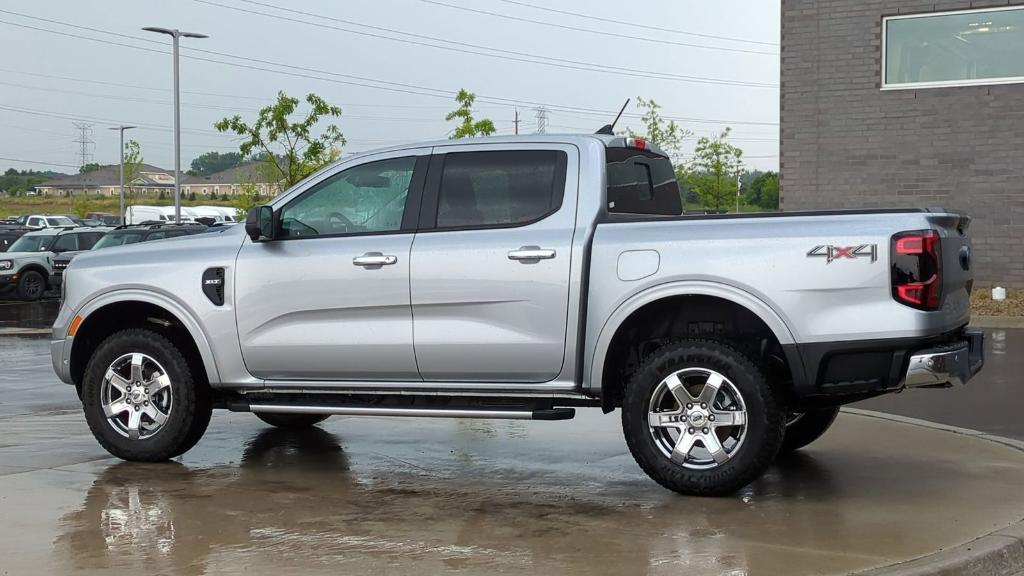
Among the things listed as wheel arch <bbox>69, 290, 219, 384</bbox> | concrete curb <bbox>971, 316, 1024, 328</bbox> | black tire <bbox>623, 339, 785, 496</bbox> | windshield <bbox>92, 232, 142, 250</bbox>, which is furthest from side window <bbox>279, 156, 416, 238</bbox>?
windshield <bbox>92, 232, 142, 250</bbox>

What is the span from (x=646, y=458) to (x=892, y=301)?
156 cm

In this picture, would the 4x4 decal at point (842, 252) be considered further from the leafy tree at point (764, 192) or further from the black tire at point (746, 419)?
the leafy tree at point (764, 192)

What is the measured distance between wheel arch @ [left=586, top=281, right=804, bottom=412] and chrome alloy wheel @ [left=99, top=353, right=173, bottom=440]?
9.42ft

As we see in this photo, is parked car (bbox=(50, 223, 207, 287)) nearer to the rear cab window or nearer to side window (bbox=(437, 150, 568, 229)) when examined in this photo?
the rear cab window

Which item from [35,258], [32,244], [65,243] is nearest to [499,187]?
[35,258]

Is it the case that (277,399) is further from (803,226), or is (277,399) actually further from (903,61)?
(903,61)

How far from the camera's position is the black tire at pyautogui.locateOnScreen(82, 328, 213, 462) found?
807 centimetres

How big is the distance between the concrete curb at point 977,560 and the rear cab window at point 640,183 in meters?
2.83

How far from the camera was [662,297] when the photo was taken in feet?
23.0

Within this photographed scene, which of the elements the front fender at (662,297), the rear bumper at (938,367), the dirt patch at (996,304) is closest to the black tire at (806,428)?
the rear bumper at (938,367)

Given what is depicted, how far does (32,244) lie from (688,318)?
85.6ft

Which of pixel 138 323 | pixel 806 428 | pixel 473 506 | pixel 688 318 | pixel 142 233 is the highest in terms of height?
pixel 142 233

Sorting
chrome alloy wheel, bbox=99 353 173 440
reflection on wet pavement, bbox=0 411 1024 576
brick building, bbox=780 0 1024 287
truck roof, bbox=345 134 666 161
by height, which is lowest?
reflection on wet pavement, bbox=0 411 1024 576

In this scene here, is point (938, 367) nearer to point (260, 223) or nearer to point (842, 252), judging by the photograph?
point (842, 252)
